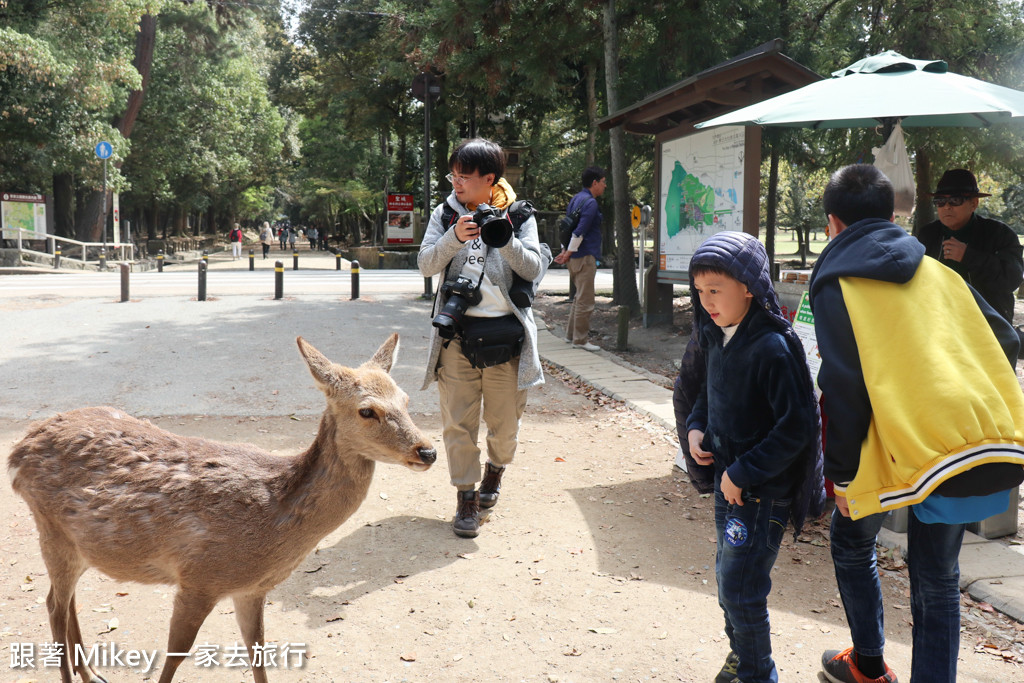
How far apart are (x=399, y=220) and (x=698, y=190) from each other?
16.9m

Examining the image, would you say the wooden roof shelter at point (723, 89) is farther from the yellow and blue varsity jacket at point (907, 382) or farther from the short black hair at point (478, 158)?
the yellow and blue varsity jacket at point (907, 382)

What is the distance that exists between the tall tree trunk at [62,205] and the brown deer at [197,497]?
105 feet

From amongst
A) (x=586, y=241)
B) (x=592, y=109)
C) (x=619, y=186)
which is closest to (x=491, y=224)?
(x=586, y=241)

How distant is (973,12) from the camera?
12.0m

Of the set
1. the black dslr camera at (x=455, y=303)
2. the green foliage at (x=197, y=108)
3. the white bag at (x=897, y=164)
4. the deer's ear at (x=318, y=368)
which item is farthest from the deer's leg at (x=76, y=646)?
the green foliage at (x=197, y=108)

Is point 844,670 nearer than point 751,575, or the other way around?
point 751,575

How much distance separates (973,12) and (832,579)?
11.5m

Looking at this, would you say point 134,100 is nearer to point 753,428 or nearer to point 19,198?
point 19,198

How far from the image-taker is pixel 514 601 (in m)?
3.82

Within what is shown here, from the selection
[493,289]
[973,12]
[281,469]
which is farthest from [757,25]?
[281,469]

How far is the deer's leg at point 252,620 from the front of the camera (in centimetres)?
293

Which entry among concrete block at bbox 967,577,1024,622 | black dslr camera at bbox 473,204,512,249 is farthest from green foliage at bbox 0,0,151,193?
concrete block at bbox 967,577,1024,622

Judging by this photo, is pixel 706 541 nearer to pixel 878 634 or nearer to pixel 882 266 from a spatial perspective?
pixel 878 634

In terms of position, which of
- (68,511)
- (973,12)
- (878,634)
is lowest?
(878,634)
